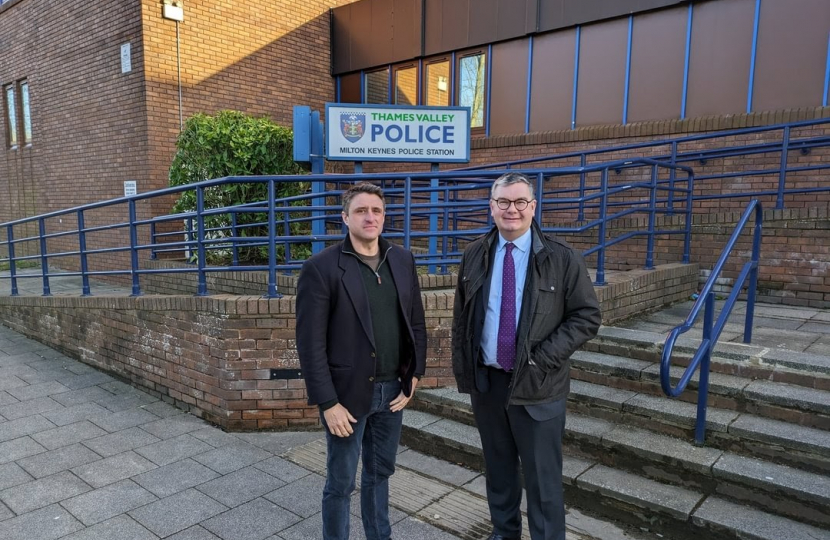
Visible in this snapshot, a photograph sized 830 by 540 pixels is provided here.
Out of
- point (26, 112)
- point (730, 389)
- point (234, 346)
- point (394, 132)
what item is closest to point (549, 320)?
point (730, 389)

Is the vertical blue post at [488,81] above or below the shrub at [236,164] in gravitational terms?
above

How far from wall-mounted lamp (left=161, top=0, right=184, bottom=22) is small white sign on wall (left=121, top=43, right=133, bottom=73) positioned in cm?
78

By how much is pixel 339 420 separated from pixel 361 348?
0.98ft

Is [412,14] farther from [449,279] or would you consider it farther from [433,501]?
[433,501]

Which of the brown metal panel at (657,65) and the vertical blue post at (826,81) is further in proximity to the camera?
the brown metal panel at (657,65)

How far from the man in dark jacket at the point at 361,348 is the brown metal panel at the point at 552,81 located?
7.24m

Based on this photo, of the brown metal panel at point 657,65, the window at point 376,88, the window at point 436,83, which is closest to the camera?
the brown metal panel at point 657,65

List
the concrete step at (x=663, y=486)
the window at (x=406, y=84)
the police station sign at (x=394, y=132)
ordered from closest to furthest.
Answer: the concrete step at (x=663, y=486) < the police station sign at (x=394, y=132) < the window at (x=406, y=84)

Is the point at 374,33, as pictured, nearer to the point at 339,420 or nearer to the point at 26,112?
the point at 26,112

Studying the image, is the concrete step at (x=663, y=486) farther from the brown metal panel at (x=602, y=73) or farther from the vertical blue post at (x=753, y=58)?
the brown metal panel at (x=602, y=73)

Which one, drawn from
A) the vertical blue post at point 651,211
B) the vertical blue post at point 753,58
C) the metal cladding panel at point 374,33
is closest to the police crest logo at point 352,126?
the vertical blue post at point 651,211

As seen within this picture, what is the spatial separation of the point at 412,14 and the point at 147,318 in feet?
26.2

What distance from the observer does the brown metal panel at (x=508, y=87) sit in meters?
9.31

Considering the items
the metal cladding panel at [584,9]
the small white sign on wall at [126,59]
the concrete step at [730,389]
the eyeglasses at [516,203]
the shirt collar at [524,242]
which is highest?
the metal cladding panel at [584,9]
